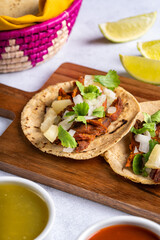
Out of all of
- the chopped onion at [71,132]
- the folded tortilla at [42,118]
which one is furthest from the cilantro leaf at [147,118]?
the chopped onion at [71,132]

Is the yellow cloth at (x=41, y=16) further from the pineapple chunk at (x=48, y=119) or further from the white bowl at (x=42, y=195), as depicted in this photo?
the white bowl at (x=42, y=195)

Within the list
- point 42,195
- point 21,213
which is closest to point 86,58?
point 42,195

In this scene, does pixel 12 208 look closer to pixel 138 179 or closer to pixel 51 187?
pixel 51 187

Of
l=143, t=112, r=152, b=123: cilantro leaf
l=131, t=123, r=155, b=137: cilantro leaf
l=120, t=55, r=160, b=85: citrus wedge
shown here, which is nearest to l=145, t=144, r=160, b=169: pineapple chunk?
l=131, t=123, r=155, b=137: cilantro leaf

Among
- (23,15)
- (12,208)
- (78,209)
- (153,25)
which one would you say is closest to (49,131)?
(78,209)

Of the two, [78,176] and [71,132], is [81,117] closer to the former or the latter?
[71,132]

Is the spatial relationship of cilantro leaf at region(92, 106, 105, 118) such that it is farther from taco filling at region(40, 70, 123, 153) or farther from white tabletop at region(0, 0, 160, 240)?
white tabletop at region(0, 0, 160, 240)
